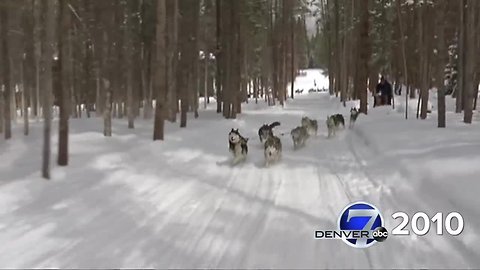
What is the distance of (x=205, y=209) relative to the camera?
8867 millimetres

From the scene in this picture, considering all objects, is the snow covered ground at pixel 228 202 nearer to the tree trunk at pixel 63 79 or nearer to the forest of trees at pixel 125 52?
the tree trunk at pixel 63 79

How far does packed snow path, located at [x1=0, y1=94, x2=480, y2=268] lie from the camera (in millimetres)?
6324

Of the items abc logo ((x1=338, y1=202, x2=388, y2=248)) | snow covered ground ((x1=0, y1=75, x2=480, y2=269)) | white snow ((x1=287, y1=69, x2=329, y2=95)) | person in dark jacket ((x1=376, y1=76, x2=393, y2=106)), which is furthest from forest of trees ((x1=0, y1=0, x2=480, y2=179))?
white snow ((x1=287, y1=69, x2=329, y2=95))

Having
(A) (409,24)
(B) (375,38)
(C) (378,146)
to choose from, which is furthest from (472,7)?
(B) (375,38)

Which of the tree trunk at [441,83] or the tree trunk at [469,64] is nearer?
the tree trunk at [441,83]

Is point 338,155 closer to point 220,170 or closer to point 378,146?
point 378,146

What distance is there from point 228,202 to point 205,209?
2.01 feet

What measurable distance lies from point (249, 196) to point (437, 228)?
366cm

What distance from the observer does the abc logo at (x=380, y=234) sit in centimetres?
677

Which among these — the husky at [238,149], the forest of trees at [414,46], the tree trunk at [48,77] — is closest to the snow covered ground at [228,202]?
the husky at [238,149]

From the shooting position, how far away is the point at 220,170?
12.9 meters

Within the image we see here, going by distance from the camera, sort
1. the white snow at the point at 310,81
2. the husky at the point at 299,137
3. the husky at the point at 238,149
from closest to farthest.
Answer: the husky at the point at 238,149 → the husky at the point at 299,137 → the white snow at the point at 310,81

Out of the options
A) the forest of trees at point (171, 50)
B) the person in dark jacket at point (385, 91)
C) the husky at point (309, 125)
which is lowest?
the husky at point (309, 125)

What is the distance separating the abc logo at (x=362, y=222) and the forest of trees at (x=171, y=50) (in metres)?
6.46
